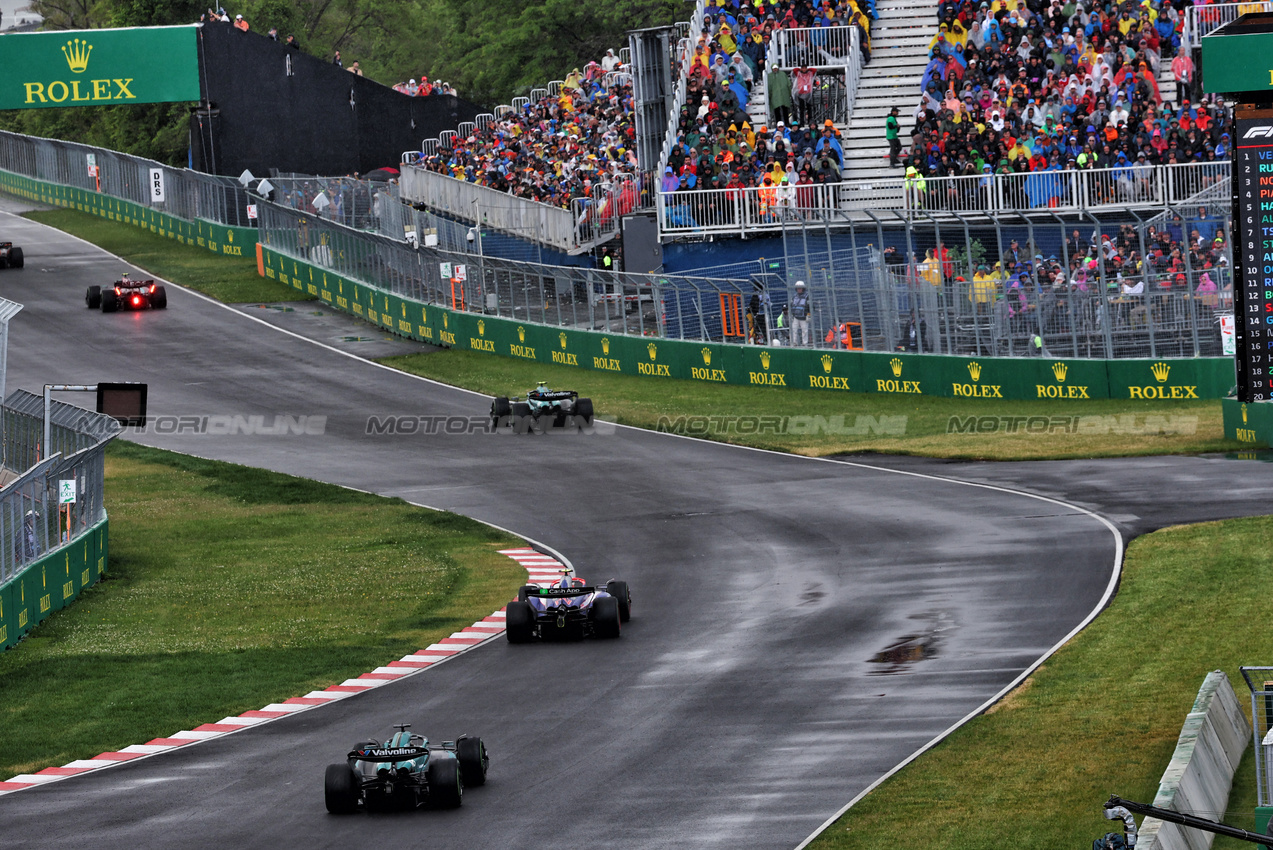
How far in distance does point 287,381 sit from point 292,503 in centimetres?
1256

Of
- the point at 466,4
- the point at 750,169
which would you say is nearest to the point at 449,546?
the point at 750,169

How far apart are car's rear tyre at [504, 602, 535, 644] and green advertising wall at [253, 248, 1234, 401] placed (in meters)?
16.6

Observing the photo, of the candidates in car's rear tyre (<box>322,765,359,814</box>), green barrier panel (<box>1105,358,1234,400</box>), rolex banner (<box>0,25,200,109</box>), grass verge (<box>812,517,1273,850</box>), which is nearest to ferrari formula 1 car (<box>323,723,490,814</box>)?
car's rear tyre (<box>322,765,359,814</box>)

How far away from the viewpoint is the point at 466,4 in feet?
281

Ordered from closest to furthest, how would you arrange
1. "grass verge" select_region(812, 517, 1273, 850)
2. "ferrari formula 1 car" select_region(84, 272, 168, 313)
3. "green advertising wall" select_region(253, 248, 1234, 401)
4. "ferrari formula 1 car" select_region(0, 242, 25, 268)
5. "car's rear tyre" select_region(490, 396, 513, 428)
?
1. "grass verge" select_region(812, 517, 1273, 850)
2. "green advertising wall" select_region(253, 248, 1234, 401)
3. "car's rear tyre" select_region(490, 396, 513, 428)
4. "ferrari formula 1 car" select_region(84, 272, 168, 313)
5. "ferrari formula 1 car" select_region(0, 242, 25, 268)

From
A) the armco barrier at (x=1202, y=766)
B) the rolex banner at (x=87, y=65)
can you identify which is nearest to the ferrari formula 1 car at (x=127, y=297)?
the rolex banner at (x=87, y=65)

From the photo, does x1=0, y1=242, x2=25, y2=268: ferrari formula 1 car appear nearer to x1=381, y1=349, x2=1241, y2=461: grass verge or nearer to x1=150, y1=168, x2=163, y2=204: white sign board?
x1=150, y1=168, x2=163, y2=204: white sign board

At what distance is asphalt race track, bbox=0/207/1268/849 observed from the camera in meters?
13.9

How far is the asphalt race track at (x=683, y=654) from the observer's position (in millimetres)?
13945

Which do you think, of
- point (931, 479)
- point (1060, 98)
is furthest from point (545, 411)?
point (1060, 98)

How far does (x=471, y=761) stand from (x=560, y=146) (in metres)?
43.4

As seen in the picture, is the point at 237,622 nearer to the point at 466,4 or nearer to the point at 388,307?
the point at 388,307

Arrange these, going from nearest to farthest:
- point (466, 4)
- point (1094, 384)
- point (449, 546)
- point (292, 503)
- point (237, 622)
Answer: point (237, 622), point (449, 546), point (292, 503), point (1094, 384), point (466, 4)

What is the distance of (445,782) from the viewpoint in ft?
45.9
